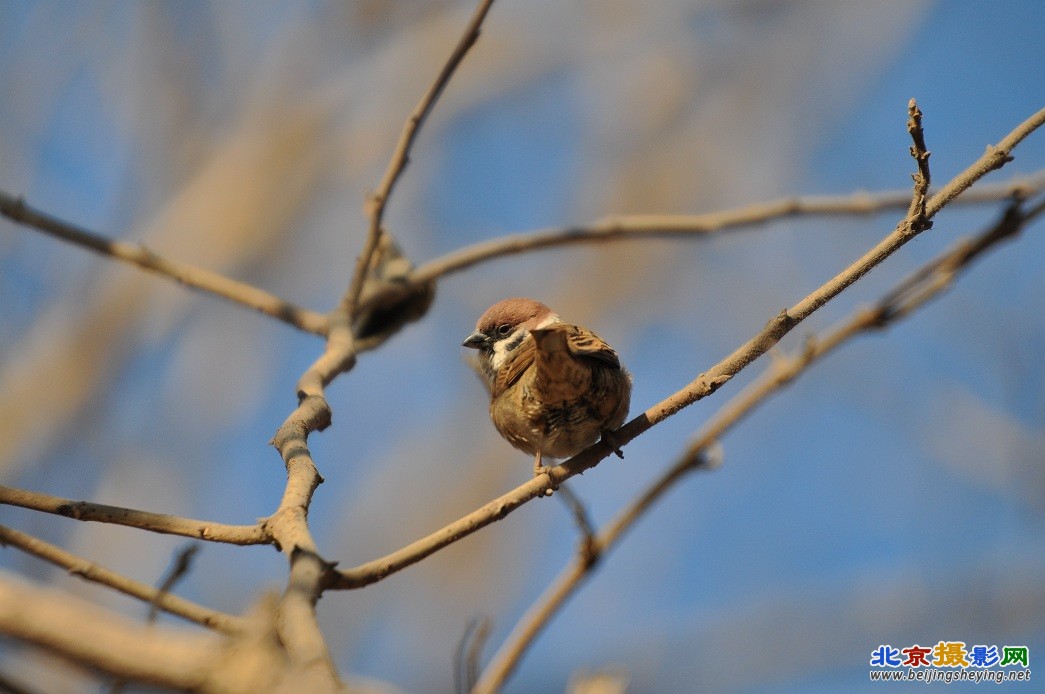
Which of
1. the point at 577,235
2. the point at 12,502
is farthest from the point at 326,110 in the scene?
the point at 12,502

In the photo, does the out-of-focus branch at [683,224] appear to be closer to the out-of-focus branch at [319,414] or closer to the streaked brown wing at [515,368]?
the out-of-focus branch at [319,414]

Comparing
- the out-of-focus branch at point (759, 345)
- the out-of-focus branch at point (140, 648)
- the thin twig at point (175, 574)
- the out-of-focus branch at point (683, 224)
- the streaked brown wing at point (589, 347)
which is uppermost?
the out-of-focus branch at point (683, 224)

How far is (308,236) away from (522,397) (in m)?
5.22

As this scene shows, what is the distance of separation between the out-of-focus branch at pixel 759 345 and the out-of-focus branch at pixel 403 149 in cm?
166

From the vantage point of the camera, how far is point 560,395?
3.79 m

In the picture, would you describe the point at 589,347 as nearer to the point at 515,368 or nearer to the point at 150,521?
the point at 515,368

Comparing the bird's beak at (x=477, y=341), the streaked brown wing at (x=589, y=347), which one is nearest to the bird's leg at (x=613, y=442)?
the streaked brown wing at (x=589, y=347)

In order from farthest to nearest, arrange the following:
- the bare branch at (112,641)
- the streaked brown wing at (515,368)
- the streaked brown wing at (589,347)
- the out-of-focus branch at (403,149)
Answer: the streaked brown wing at (515,368) < the streaked brown wing at (589,347) < the out-of-focus branch at (403,149) < the bare branch at (112,641)

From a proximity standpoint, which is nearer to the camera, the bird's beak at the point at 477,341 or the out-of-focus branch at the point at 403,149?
the out-of-focus branch at the point at 403,149

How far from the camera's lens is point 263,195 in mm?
7926

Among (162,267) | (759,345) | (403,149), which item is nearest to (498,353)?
(403,149)

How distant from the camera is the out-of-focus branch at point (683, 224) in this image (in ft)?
14.6

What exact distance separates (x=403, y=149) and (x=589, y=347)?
1152 mm

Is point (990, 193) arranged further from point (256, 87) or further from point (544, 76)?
point (256, 87)
